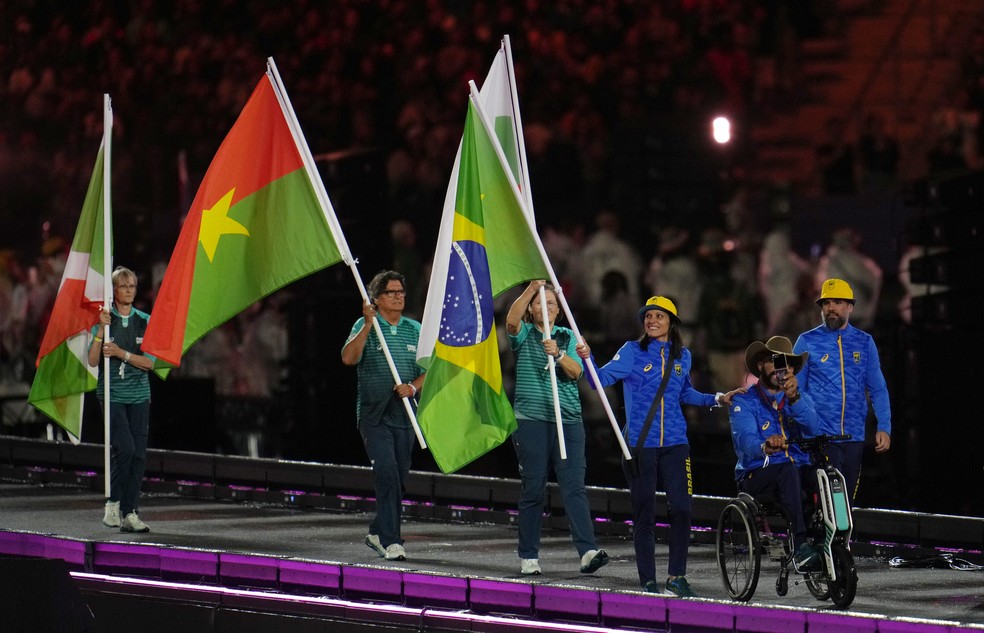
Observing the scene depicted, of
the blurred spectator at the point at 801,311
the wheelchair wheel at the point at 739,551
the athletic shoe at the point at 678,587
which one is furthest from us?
the blurred spectator at the point at 801,311

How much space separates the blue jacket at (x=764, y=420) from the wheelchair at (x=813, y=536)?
18 cm

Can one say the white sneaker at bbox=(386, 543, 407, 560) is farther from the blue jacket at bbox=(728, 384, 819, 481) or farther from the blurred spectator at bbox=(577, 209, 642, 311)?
the blurred spectator at bbox=(577, 209, 642, 311)

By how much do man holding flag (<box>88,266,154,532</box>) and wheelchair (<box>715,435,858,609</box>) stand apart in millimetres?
4116

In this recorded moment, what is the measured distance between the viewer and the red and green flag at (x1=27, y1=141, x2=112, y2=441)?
34.1ft

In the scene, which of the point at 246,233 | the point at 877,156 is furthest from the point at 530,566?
the point at 877,156

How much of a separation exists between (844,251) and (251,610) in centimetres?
533

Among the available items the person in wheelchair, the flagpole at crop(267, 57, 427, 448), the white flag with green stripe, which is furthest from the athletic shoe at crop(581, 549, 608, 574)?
the white flag with green stripe

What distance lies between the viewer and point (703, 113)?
12180 millimetres

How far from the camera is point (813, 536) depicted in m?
7.70

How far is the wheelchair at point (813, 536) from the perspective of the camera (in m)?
7.33

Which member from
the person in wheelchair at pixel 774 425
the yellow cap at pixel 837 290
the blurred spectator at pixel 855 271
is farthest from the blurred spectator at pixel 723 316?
the person in wheelchair at pixel 774 425

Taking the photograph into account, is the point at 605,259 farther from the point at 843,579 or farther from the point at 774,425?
the point at 843,579

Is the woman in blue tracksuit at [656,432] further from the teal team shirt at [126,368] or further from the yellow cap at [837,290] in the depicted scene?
the teal team shirt at [126,368]

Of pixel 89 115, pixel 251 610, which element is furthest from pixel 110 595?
pixel 89 115
